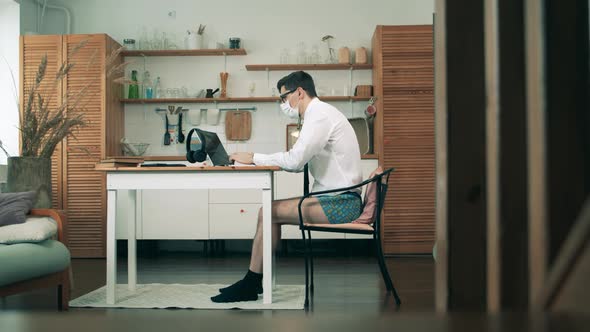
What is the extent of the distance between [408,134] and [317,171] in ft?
7.52

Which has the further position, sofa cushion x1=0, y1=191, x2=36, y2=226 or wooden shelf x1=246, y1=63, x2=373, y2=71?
wooden shelf x1=246, y1=63, x2=373, y2=71

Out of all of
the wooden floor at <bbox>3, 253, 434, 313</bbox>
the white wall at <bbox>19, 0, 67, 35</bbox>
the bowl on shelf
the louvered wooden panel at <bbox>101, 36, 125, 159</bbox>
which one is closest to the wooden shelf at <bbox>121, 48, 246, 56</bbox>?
the louvered wooden panel at <bbox>101, 36, 125, 159</bbox>

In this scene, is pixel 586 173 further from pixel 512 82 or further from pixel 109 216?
pixel 109 216

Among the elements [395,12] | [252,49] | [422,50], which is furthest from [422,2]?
[252,49]

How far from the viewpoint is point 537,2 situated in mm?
645

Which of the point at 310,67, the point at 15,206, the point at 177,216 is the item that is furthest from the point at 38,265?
the point at 310,67

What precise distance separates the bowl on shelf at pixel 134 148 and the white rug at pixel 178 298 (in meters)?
2.28

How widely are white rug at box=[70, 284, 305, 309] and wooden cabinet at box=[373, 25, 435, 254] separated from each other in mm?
1945

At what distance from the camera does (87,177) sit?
5.39m

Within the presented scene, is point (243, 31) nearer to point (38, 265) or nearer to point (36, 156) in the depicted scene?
point (36, 156)

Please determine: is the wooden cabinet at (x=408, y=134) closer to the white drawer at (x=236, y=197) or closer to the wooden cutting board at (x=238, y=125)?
the white drawer at (x=236, y=197)

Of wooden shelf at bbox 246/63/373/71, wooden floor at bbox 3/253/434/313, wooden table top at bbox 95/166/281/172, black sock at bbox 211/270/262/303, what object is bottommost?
wooden floor at bbox 3/253/434/313

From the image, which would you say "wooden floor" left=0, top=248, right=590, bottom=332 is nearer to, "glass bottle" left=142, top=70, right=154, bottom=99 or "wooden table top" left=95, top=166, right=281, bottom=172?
"wooden table top" left=95, top=166, right=281, bottom=172

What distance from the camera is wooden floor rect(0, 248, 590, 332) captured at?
1.82ft
